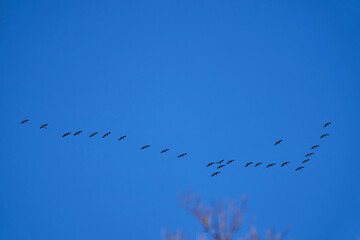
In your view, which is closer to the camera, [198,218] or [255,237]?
[255,237]

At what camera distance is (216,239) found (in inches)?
399

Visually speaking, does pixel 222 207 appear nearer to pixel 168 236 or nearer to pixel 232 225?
pixel 232 225

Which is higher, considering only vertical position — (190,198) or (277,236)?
(190,198)

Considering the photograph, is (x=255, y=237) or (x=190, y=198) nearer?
(x=255, y=237)

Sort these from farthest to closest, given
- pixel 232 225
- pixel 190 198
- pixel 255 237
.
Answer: pixel 190 198
pixel 232 225
pixel 255 237

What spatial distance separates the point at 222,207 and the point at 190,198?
3.82ft

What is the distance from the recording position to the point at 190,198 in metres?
11.1

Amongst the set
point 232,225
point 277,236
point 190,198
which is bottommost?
point 277,236

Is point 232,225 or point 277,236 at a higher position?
point 232,225

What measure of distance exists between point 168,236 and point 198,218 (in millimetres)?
1076

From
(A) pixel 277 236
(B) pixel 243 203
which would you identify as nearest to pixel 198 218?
(B) pixel 243 203

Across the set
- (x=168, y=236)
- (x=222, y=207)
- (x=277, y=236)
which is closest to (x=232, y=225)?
Result: (x=222, y=207)

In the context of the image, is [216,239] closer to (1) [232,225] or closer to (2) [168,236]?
(1) [232,225]

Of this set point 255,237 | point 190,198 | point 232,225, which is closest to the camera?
point 255,237
